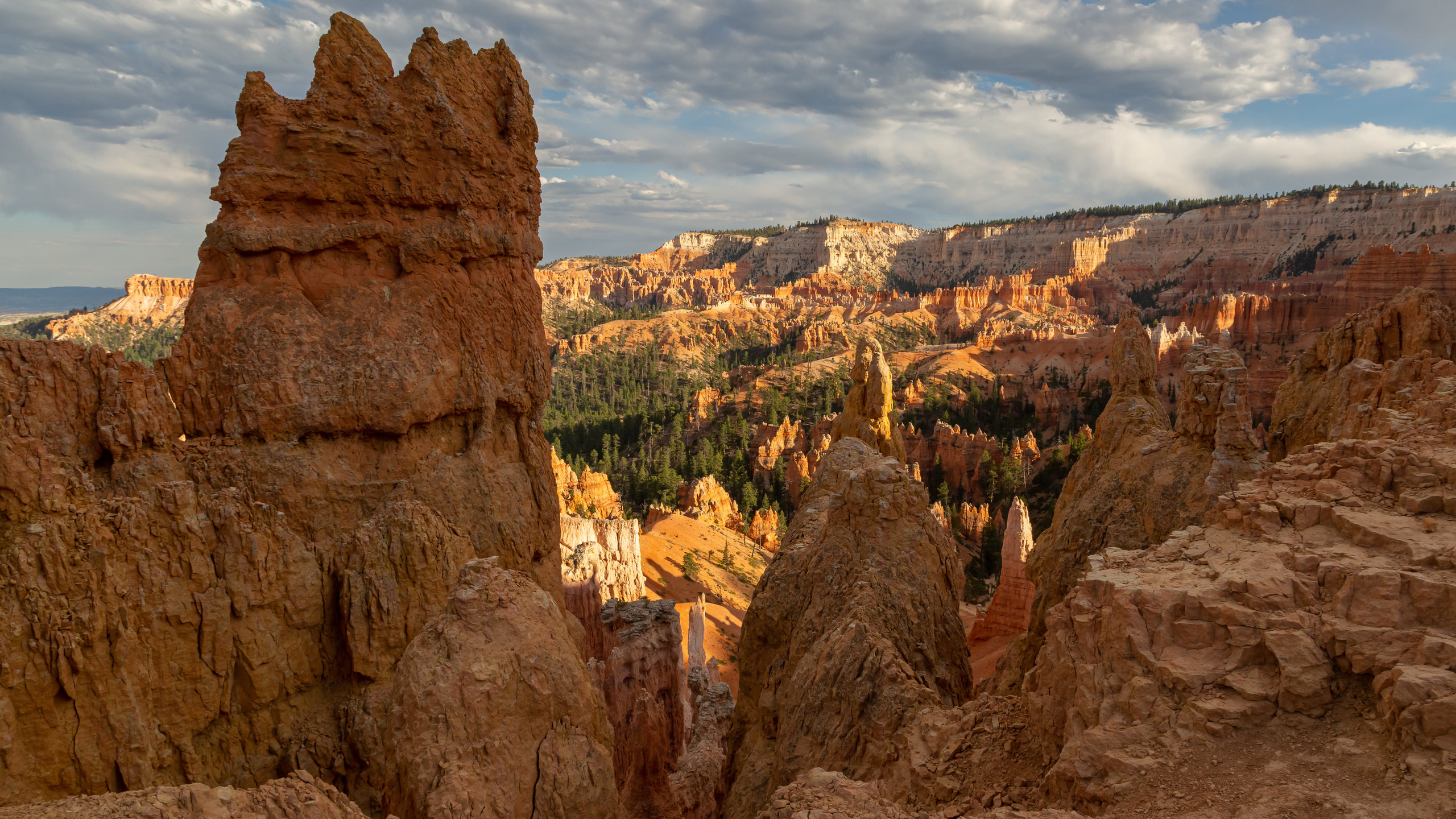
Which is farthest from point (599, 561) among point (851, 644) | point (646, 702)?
point (851, 644)

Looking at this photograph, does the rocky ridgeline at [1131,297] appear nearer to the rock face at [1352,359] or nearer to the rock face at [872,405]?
the rock face at [872,405]

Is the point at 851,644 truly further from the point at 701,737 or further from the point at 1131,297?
the point at 1131,297

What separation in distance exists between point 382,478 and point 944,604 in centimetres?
851

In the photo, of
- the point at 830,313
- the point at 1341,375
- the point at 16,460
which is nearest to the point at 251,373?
the point at 16,460

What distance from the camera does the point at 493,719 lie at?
7.60m

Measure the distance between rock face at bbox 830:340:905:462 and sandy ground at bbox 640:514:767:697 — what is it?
7057 mm

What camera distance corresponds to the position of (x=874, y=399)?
92.4 ft

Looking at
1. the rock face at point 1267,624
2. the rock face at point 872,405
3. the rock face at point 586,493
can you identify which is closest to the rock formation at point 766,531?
the rock face at point 586,493

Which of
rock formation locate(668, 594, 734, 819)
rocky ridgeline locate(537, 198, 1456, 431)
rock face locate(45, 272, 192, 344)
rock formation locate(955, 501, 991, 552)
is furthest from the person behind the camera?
rock face locate(45, 272, 192, 344)

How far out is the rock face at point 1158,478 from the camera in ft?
43.3

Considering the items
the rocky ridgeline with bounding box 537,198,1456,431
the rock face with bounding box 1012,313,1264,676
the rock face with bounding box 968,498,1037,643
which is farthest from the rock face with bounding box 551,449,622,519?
the rocky ridgeline with bounding box 537,198,1456,431

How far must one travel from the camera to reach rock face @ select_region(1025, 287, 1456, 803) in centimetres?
504

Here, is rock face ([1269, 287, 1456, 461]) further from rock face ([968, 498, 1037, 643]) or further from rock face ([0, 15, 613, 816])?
rock face ([0, 15, 613, 816])

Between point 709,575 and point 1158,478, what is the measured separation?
22.5 m
